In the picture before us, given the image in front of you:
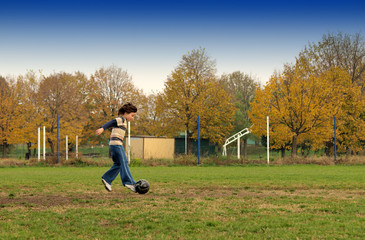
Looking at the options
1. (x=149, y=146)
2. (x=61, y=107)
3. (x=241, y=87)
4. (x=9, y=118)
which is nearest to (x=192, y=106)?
(x=149, y=146)

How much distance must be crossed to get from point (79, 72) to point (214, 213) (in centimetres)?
5072

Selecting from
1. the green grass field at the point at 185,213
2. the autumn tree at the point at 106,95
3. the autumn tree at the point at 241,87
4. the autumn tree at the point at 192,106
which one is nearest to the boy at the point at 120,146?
the green grass field at the point at 185,213

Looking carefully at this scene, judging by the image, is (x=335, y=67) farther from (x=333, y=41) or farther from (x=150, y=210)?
(x=150, y=210)

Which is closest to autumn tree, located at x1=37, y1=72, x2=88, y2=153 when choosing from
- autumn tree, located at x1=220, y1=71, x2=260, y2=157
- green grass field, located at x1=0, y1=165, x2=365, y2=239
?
autumn tree, located at x1=220, y1=71, x2=260, y2=157

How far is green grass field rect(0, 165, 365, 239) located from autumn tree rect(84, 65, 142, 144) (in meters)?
33.2

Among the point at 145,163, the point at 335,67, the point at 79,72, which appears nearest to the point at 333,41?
the point at 335,67

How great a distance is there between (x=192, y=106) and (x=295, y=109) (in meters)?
11.6

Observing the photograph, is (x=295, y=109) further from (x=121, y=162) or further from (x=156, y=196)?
(x=121, y=162)

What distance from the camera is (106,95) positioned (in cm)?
4588

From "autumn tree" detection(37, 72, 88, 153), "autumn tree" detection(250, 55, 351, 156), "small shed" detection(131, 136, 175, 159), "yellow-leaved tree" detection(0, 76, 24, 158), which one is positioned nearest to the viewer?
"autumn tree" detection(250, 55, 351, 156)

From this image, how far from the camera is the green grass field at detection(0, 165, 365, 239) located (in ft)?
19.3

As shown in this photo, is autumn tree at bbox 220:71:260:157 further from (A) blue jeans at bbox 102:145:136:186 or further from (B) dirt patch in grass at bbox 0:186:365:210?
(A) blue jeans at bbox 102:145:136:186

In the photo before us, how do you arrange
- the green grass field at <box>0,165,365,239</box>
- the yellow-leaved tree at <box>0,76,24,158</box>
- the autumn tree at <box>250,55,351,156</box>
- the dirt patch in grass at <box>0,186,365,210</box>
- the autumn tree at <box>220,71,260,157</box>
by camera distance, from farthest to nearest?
the autumn tree at <box>220,71,260,157</box>, the yellow-leaved tree at <box>0,76,24,158</box>, the autumn tree at <box>250,55,351,156</box>, the dirt patch in grass at <box>0,186,365,210</box>, the green grass field at <box>0,165,365,239</box>

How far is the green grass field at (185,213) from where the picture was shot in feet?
19.3
